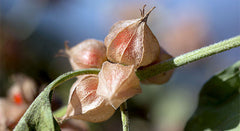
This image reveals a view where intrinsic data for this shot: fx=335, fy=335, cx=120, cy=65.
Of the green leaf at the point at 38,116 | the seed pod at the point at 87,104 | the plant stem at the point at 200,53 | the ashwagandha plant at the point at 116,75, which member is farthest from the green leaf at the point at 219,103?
the green leaf at the point at 38,116

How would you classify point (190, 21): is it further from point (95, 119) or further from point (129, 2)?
point (95, 119)

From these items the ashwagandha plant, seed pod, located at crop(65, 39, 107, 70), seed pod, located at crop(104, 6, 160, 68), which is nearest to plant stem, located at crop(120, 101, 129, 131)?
the ashwagandha plant

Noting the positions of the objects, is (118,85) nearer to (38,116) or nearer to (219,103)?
(38,116)

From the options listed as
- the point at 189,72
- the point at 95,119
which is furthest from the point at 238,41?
the point at 189,72

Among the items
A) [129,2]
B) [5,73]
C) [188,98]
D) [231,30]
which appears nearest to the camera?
[5,73]

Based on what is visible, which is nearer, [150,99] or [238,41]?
[238,41]

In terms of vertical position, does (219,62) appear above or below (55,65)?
below

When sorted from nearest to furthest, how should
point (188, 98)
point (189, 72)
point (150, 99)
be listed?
1. point (150, 99)
2. point (188, 98)
3. point (189, 72)

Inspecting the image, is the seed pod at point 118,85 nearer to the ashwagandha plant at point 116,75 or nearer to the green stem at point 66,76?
the ashwagandha plant at point 116,75
